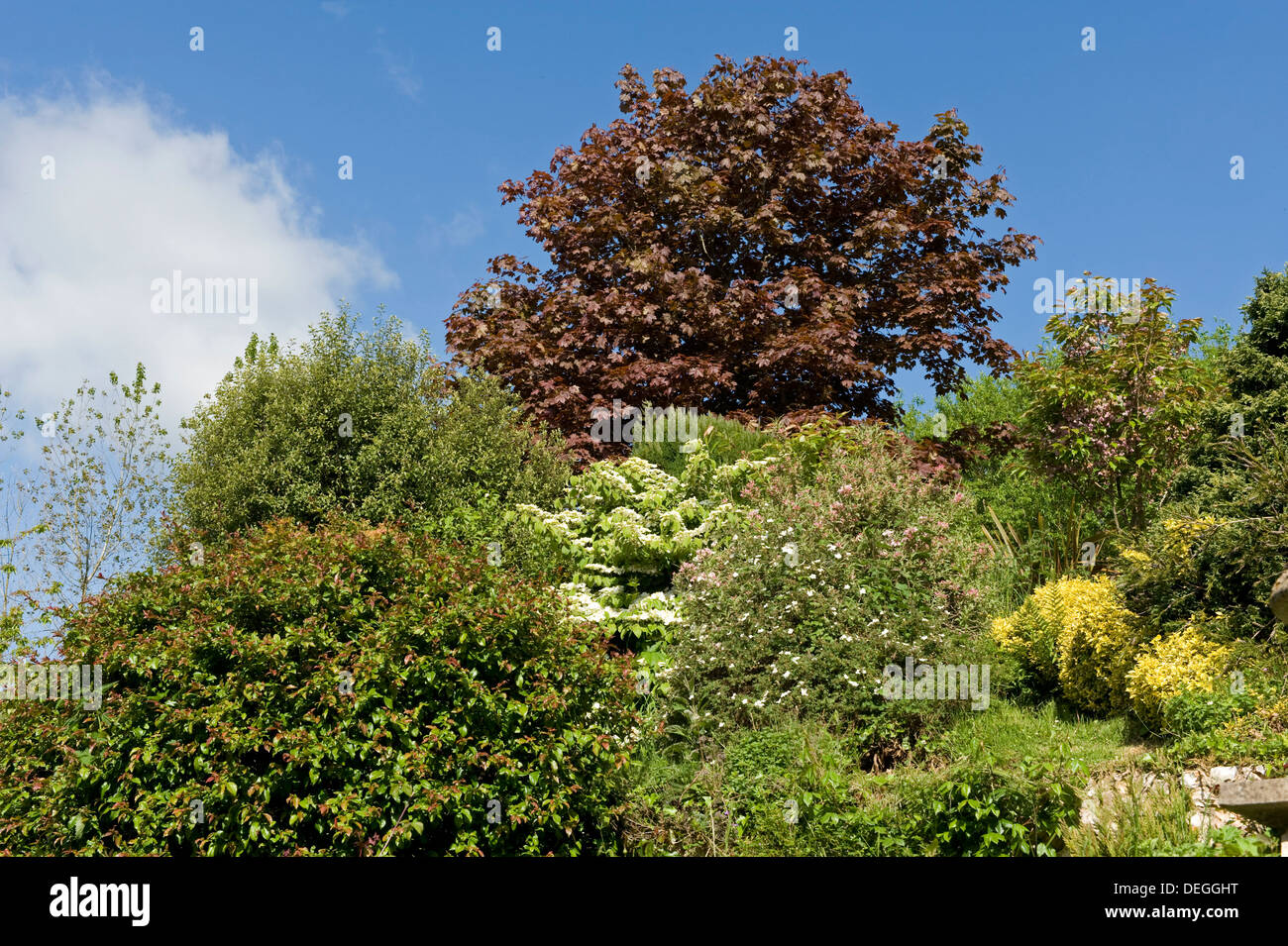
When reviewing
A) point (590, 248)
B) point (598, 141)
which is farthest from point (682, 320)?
point (598, 141)

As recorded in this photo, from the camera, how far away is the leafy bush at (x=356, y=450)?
9.91 m

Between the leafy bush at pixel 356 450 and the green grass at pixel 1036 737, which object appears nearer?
the green grass at pixel 1036 737

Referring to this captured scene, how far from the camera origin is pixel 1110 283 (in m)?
11.3

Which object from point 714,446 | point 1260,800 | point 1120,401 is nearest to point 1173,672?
point 1260,800

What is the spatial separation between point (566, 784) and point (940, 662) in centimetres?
313

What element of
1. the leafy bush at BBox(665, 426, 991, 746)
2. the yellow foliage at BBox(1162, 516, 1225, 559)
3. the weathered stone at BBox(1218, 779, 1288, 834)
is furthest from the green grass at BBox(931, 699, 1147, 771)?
the yellow foliage at BBox(1162, 516, 1225, 559)

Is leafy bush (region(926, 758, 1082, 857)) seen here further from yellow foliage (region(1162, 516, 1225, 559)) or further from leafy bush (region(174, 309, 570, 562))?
leafy bush (region(174, 309, 570, 562))

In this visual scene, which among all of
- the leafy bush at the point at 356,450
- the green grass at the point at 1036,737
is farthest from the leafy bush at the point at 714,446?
the green grass at the point at 1036,737

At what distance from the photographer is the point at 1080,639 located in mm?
7672

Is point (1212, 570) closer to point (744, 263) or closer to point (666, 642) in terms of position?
point (666, 642)

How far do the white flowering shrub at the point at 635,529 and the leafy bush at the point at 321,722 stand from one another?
93.7 inches

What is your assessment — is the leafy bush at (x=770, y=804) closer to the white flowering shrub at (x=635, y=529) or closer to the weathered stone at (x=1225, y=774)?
the weathered stone at (x=1225, y=774)

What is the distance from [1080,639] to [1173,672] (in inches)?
49.9
